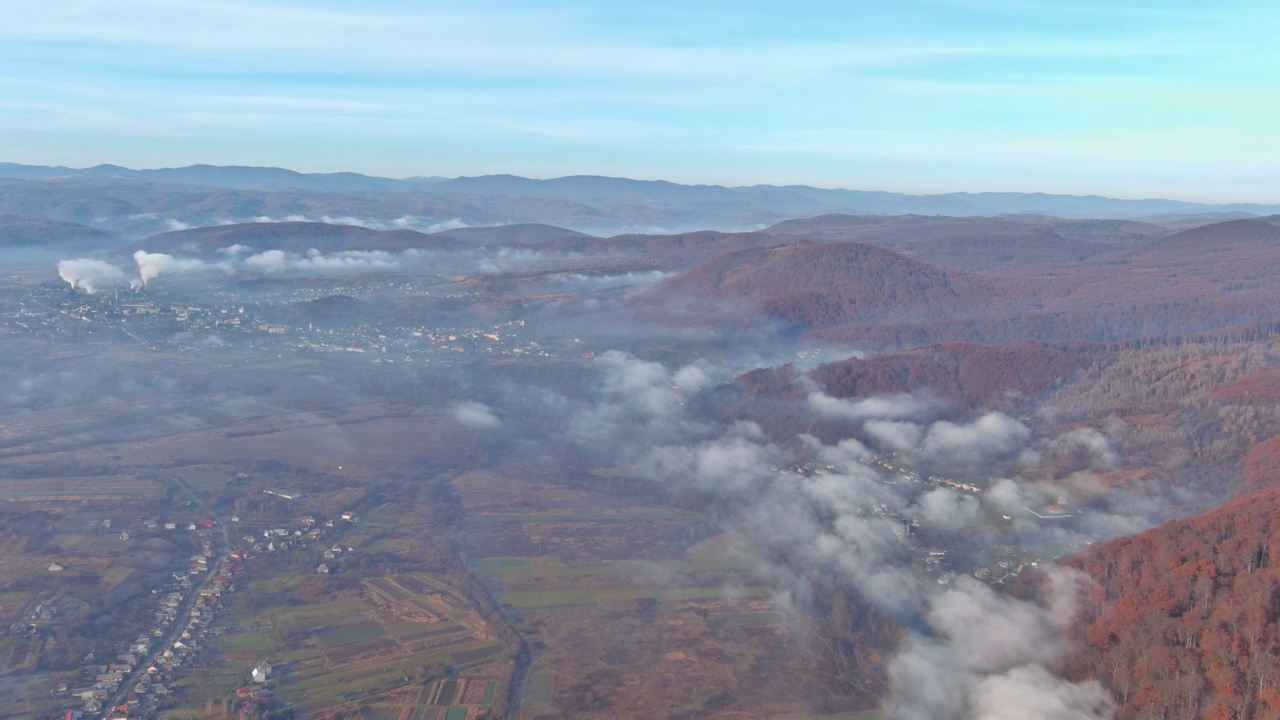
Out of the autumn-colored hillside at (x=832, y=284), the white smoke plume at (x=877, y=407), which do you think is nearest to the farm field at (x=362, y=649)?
the white smoke plume at (x=877, y=407)

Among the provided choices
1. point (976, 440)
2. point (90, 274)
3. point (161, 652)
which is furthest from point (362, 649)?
point (90, 274)

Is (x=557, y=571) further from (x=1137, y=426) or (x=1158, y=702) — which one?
(x=1137, y=426)

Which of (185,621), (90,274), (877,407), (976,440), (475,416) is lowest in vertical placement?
(185,621)

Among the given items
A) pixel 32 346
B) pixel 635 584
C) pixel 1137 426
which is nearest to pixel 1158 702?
pixel 635 584

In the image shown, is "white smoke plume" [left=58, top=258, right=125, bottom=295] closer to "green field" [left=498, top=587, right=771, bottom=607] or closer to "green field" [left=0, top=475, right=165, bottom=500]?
"green field" [left=0, top=475, right=165, bottom=500]

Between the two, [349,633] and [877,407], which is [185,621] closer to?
[349,633]
